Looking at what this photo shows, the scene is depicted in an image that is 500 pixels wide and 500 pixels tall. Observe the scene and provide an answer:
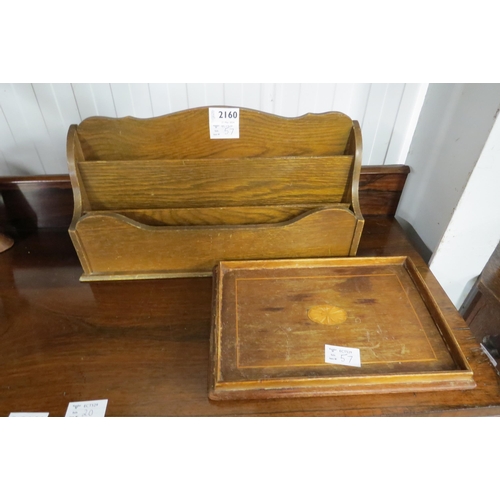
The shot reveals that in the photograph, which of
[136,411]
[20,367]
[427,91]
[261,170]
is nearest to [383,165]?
[427,91]

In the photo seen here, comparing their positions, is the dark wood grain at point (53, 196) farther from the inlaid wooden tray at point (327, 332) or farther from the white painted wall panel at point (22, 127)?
the inlaid wooden tray at point (327, 332)

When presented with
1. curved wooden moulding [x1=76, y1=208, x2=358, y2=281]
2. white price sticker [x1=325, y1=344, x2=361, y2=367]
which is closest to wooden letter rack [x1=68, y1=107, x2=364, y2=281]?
curved wooden moulding [x1=76, y1=208, x2=358, y2=281]

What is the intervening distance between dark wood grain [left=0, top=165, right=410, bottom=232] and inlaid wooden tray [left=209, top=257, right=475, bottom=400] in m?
0.26

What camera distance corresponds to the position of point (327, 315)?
2.42 feet

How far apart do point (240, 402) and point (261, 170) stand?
474 millimetres

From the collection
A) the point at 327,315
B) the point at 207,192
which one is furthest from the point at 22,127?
the point at 327,315

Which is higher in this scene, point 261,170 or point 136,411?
point 261,170

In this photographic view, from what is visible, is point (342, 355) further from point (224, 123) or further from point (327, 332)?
point (224, 123)

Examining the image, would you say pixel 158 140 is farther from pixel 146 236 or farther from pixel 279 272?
pixel 279 272

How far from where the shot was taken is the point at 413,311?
75cm

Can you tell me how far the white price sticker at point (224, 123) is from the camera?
0.80m

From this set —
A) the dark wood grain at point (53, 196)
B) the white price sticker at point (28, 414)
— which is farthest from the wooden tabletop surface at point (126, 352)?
the dark wood grain at point (53, 196)

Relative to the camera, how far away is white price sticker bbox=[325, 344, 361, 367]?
25.9 inches

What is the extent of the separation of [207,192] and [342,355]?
443 mm
